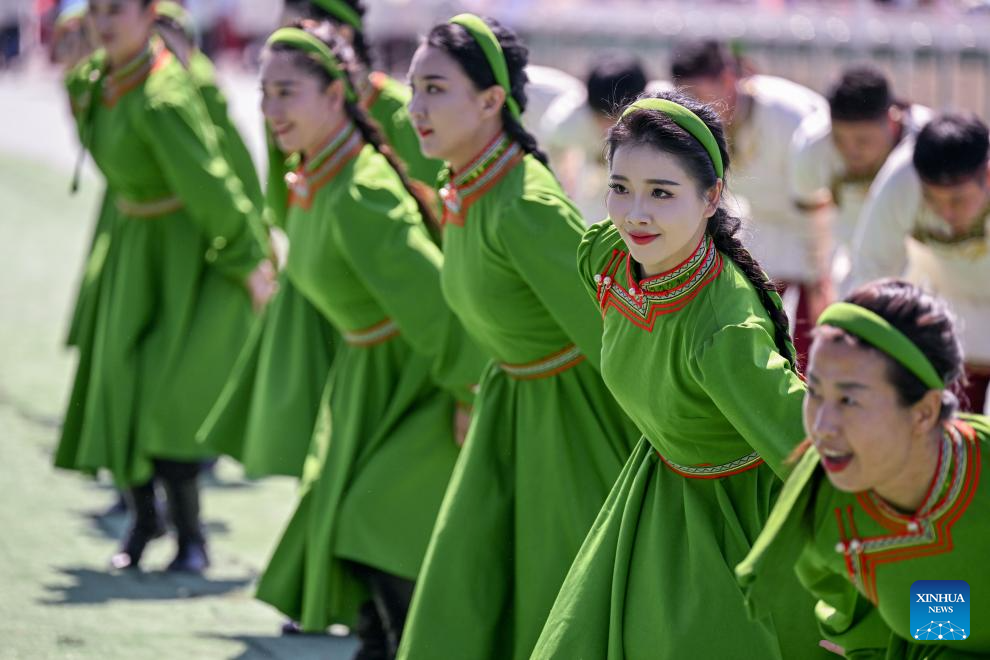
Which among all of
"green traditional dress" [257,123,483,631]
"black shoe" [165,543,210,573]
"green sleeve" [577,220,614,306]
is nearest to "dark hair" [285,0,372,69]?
"green traditional dress" [257,123,483,631]

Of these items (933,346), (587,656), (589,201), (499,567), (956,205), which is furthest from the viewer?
(589,201)

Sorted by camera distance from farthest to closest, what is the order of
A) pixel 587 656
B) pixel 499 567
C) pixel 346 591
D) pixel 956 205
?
pixel 956 205
pixel 346 591
pixel 499 567
pixel 587 656

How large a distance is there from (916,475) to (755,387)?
0.46 m

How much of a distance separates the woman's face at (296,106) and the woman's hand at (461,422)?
33.8 inches

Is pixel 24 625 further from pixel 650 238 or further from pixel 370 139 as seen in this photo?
pixel 650 238

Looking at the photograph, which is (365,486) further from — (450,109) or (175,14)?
(175,14)

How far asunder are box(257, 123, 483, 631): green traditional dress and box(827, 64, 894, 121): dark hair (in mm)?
1912

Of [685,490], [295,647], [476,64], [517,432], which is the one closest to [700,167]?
[685,490]

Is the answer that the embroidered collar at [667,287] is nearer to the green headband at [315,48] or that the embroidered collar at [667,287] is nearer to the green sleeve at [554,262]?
the green sleeve at [554,262]

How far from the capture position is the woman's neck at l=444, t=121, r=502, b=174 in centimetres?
445

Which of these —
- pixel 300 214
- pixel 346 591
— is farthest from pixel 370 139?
pixel 346 591

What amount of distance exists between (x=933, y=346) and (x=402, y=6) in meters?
16.4

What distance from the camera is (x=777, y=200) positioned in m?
7.43

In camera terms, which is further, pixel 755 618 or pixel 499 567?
pixel 499 567
